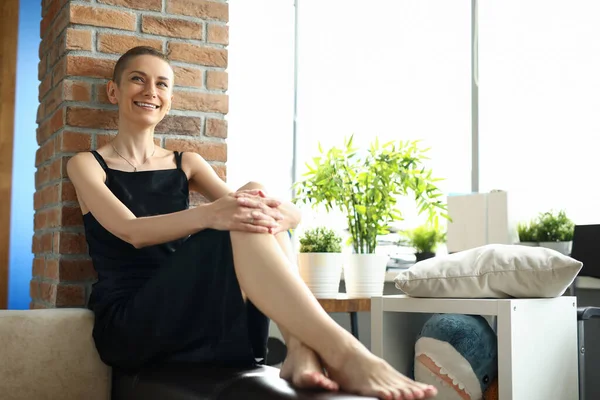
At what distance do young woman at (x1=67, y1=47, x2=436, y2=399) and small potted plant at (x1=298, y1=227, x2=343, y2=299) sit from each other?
47cm

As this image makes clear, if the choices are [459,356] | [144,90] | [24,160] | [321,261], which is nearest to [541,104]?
[321,261]

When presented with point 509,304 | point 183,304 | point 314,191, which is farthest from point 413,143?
point 183,304

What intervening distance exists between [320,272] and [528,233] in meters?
1.02

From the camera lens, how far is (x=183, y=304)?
1.79 m

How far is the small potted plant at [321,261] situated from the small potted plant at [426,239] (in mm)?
1158

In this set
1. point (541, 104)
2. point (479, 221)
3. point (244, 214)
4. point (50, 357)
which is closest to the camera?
point (244, 214)

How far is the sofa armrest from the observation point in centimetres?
181

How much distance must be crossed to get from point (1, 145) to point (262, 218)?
2.84m

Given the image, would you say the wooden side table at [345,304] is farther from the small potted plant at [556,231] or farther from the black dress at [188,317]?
the small potted plant at [556,231]

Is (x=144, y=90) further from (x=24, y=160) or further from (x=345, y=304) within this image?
(x=24, y=160)

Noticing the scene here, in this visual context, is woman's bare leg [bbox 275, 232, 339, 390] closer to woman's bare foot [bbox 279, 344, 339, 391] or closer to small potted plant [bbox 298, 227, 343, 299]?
woman's bare foot [bbox 279, 344, 339, 391]

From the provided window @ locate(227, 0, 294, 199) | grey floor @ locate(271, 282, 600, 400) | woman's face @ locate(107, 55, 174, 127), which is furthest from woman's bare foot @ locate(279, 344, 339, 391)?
window @ locate(227, 0, 294, 199)

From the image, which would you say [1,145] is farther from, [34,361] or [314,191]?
[34,361]

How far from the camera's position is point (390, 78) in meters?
4.24
